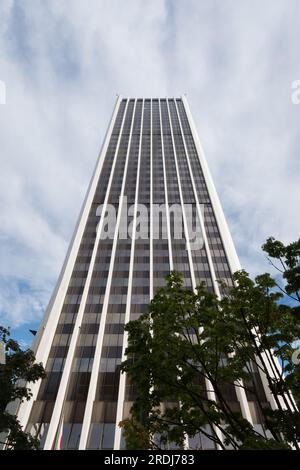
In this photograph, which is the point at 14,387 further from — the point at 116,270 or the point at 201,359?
the point at 116,270

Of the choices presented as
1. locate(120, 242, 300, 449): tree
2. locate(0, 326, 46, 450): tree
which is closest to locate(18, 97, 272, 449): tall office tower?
locate(0, 326, 46, 450): tree

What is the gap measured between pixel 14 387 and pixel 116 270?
30.3 metres

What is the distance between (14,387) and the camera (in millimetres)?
13508

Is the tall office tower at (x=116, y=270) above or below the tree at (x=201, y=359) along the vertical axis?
above

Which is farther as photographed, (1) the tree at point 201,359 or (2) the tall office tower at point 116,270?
(2) the tall office tower at point 116,270

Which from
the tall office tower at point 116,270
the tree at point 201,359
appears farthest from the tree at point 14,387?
the tall office tower at point 116,270

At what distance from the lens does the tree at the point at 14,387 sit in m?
12.1

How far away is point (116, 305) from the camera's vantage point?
125 feet

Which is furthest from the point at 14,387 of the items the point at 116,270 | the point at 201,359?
the point at 116,270

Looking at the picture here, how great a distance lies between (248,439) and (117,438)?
69.8 ft

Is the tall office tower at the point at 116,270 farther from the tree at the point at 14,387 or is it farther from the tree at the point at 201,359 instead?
the tree at the point at 201,359

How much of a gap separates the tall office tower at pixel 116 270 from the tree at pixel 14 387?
38.0ft

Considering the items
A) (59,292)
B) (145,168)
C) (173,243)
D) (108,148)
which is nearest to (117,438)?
(59,292)
